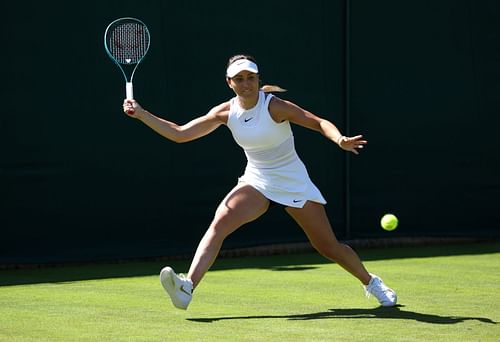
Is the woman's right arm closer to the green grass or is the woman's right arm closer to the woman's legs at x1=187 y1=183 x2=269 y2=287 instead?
the woman's legs at x1=187 y1=183 x2=269 y2=287

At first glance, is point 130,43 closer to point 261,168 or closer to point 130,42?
point 130,42

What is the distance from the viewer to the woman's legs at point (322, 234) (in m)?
6.07

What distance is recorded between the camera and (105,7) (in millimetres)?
8797

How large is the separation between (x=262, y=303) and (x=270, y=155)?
0.93 m

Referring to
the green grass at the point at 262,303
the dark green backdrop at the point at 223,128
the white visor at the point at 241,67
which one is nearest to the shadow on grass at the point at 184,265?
the green grass at the point at 262,303

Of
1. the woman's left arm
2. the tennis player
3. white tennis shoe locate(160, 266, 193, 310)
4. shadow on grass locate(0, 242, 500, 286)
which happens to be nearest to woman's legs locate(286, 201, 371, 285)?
the tennis player

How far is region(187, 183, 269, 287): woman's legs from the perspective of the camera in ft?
19.2

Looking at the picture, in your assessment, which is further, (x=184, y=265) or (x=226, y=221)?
(x=184, y=265)

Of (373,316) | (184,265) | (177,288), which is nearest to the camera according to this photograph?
(177,288)

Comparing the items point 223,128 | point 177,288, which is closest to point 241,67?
point 177,288

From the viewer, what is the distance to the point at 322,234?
6074 millimetres

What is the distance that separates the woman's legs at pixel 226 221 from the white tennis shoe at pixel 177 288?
0.13 meters

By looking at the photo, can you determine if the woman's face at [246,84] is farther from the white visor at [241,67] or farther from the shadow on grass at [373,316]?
the shadow on grass at [373,316]

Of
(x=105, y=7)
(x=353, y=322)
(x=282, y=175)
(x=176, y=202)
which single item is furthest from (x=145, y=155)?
(x=353, y=322)
